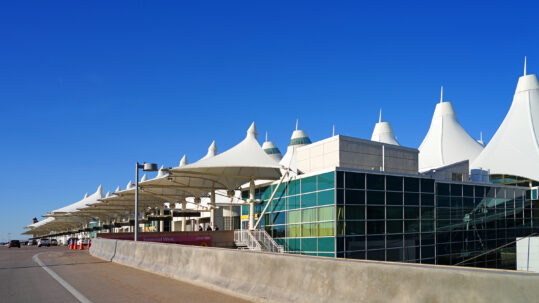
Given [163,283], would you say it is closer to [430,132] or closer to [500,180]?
[500,180]

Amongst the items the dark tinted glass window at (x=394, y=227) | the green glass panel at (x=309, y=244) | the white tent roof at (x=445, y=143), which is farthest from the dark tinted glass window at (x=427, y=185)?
the white tent roof at (x=445, y=143)

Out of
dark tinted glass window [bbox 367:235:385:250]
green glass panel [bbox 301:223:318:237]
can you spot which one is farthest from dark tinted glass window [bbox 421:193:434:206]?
green glass panel [bbox 301:223:318:237]

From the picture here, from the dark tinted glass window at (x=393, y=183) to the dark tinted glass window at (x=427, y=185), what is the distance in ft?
7.70

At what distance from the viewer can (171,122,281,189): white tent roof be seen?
3338 centimetres

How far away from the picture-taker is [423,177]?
31.9 meters

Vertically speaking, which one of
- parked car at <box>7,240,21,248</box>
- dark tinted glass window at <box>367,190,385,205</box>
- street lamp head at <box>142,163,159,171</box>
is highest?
street lamp head at <box>142,163,159,171</box>

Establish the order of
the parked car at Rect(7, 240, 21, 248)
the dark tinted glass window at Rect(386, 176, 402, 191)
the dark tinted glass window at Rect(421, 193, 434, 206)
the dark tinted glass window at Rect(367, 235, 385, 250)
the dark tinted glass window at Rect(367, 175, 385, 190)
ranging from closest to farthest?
the dark tinted glass window at Rect(367, 235, 385, 250)
the dark tinted glass window at Rect(367, 175, 385, 190)
the dark tinted glass window at Rect(386, 176, 402, 191)
the dark tinted glass window at Rect(421, 193, 434, 206)
the parked car at Rect(7, 240, 21, 248)

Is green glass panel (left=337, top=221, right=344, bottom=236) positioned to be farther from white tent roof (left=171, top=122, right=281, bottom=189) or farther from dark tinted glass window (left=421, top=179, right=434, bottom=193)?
dark tinted glass window (left=421, top=179, right=434, bottom=193)

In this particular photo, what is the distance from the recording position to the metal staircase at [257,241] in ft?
109

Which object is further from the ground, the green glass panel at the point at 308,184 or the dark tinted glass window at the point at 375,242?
the green glass panel at the point at 308,184

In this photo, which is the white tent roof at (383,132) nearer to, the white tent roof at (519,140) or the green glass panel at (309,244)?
the white tent roof at (519,140)

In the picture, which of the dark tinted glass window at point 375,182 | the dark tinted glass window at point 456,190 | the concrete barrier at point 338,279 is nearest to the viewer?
the concrete barrier at point 338,279

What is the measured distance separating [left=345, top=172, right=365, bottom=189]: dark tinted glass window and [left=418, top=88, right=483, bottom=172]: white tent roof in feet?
99.3

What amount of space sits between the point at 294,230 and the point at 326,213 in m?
4.00
